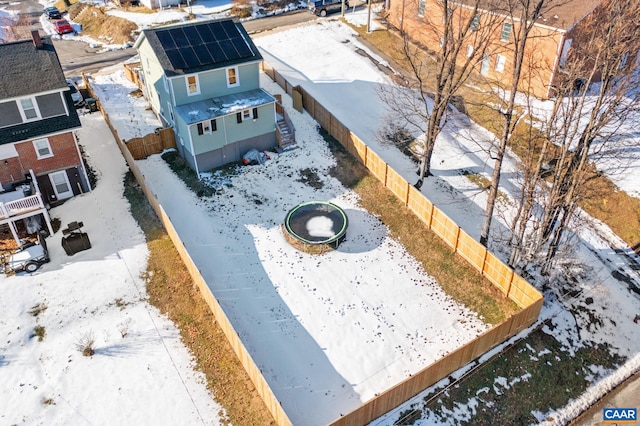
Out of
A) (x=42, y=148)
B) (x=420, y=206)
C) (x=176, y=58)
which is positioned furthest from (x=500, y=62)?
(x=42, y=148)

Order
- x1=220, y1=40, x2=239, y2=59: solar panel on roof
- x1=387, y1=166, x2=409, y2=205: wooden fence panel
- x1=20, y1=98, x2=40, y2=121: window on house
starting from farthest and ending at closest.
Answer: x1=220, y1=40, x2=239, y2=59: solar panel on roof < x1=387, y1=166, x2=409, y2=205: wooden fence panel < x1=20, y1=98, x2=40, y2=121: window on house

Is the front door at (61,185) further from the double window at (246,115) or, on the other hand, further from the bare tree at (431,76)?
the bare tree at (431,76)

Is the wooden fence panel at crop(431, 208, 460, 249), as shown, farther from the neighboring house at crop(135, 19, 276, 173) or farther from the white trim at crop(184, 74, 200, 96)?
the white trim at crop(184, 74, 200, 96)

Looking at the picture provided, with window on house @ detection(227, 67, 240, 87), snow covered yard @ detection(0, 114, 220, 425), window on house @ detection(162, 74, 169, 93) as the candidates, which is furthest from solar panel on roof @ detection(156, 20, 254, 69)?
snow covered yard @ detection(0, 114, 220, 425)

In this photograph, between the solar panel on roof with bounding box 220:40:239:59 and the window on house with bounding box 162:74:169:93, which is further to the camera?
the solar panel on roof with bounding box 220:40:239:59

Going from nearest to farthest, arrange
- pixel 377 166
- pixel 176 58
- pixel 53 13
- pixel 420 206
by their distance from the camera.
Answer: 1. pixel 420 206
2. pixel 176 58
3. pixel 377 166
4. pixel 53 13

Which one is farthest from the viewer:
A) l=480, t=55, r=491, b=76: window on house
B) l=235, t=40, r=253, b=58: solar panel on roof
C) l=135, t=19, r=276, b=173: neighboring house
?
l=480, t=55, r=491, b=76: window on house

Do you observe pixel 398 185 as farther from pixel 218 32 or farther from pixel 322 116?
pixel 218 32
